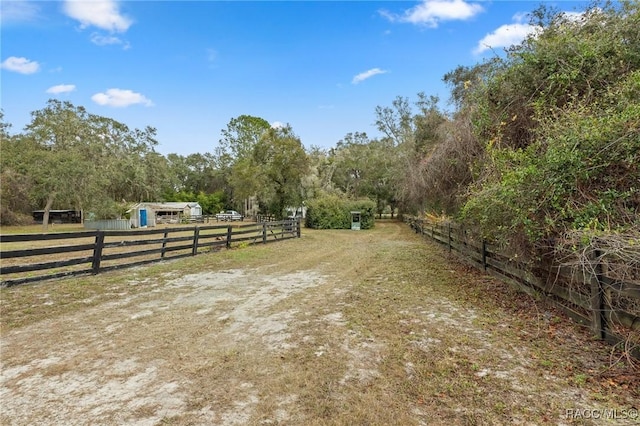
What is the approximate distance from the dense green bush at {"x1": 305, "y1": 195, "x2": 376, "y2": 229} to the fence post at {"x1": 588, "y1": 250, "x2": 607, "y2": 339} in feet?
76.5

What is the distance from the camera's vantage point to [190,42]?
12055 millimetres

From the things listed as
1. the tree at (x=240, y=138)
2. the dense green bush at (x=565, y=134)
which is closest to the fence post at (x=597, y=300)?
the dense green bush at (x=565, y=134)

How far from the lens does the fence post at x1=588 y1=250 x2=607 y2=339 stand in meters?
3.30

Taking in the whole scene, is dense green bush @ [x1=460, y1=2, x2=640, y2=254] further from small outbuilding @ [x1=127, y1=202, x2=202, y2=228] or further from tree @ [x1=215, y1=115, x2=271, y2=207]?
small outbuilding @ [x1=127, y1=202, x2=202, y2=228]

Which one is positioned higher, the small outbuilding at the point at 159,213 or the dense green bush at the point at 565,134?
the dense green bush at the point at 565,134

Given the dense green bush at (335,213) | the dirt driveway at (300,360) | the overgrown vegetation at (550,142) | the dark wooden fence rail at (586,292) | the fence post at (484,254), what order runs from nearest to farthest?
the dirt driveway at (300,360)
the dark wooden fence rail at (586,292)
the overgrown vegetation at (550,142)
the fence post at (484,254)
the dense green bush at (335,213)

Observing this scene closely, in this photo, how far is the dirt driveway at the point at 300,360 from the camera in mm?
2301

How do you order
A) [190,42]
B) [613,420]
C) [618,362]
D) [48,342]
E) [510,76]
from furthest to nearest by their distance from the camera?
[190,42]
[510,76]
[48,342]
[618,362]
[613,420]

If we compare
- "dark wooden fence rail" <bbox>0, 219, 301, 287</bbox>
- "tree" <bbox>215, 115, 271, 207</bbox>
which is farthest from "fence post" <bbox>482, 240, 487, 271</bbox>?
"tree" <bbox>215, 115, 271, 207</bbox>

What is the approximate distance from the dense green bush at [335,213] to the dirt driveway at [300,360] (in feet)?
68.7

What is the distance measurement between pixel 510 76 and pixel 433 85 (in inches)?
481

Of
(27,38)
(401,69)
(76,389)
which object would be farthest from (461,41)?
(27,38)

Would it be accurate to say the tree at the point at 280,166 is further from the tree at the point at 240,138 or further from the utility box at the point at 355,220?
the tree at the point at 240,138

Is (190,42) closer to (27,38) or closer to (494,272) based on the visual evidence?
(27,38)
